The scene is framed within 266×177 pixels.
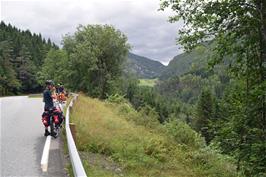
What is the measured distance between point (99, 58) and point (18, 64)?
54632 mm

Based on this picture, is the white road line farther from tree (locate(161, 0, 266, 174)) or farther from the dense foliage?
the dense foliage

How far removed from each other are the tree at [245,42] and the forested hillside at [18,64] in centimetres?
7560

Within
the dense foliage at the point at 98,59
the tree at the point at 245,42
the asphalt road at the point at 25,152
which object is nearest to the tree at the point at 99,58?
the dense foliage at the point at 98,59

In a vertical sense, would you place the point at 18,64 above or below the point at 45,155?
above

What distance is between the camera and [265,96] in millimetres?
11398

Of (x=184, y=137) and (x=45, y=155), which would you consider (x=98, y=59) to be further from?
(x=45, y=155)

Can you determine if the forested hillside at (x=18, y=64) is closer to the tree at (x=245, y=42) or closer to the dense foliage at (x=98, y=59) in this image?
the dense foliage at (x=98, y=59)

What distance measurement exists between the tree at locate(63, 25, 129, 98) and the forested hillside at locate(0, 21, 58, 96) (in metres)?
33.9

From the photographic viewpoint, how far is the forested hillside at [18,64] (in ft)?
295

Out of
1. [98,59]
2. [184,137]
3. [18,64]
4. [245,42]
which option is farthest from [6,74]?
[245,42]

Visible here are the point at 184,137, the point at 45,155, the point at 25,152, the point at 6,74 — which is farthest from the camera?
the point at 6,74

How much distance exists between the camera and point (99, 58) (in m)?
54.5

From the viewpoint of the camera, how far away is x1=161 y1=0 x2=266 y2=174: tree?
1193 centimetres

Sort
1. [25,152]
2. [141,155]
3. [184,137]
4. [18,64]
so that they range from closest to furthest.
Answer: [25,152]
[141,155]
[184,137]
[18,64]
